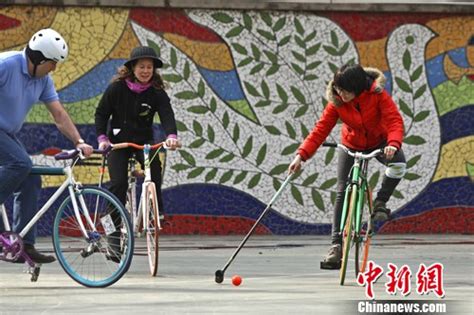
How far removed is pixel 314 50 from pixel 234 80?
97 centimetres

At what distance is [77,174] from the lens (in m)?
14.5

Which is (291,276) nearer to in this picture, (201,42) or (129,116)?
(129,116)

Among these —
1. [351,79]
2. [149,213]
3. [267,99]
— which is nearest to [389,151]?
[351,79]

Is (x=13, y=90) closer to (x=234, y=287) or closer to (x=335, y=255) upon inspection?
(x=234, y=287)

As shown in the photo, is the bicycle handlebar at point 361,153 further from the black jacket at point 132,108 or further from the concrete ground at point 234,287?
the black jacket at point 132,108

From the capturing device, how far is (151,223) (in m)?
10.3

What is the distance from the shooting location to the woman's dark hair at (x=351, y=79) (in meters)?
9.59

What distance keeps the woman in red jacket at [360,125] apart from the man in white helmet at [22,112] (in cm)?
191

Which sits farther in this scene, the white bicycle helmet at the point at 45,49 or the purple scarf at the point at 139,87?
the purple scarf at the point at 139,87

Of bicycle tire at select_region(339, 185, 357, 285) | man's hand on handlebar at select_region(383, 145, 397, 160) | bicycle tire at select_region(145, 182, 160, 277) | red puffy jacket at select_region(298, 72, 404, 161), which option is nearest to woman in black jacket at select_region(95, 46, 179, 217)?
bicycle tire at select_region(145, 182, 160, 277)

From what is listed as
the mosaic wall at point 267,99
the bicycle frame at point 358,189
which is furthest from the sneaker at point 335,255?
the mosaic wall at point 267,99

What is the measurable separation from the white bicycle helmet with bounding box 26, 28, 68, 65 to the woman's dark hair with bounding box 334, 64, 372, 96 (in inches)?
79.2

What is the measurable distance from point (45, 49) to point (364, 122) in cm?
247

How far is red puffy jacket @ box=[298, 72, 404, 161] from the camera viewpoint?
9781mm
